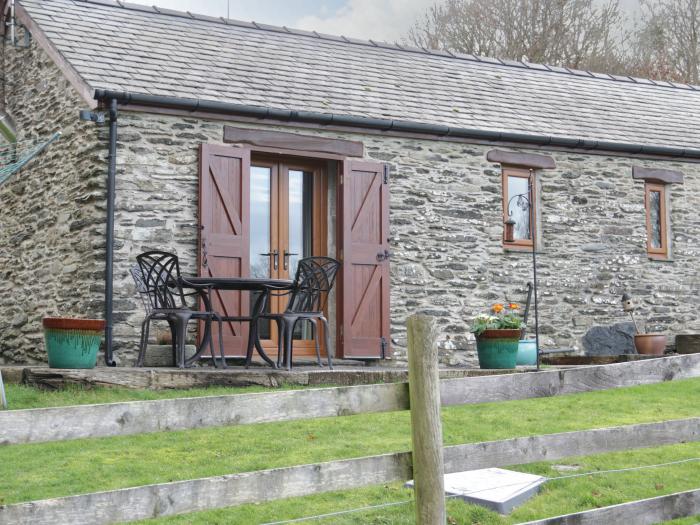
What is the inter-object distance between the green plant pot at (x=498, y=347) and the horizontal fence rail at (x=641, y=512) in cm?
533

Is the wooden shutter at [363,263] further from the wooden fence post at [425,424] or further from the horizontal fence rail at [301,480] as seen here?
the wooden fence post at [425,424]

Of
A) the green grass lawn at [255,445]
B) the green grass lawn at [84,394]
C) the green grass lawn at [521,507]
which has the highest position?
the green grass lawn at [84,394]

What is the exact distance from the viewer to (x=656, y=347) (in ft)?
38.7

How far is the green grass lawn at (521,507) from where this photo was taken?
4.73 m

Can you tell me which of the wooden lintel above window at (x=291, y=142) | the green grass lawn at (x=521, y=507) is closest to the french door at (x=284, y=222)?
the wooden lintel above window at (x=291, y=142)

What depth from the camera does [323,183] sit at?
425 inches

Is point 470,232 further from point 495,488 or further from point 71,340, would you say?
point 495,488

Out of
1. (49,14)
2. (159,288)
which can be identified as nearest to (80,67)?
(49,14)

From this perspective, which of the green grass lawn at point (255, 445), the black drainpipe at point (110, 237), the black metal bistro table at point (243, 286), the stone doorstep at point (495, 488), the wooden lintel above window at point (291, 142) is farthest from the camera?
the wooden lintel above window at point (291, 142)

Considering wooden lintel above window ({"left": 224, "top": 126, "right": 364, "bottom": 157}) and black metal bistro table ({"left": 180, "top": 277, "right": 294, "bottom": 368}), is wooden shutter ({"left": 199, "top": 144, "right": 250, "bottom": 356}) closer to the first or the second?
wooden lintel above window ({"left": 224, "top": 126, "right": 364, "bottom": 157})

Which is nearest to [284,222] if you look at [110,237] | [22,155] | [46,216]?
[110,237]

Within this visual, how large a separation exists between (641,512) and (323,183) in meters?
7.31

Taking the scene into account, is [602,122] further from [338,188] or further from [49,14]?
[49,14]

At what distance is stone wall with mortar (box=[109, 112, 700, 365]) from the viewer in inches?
378
